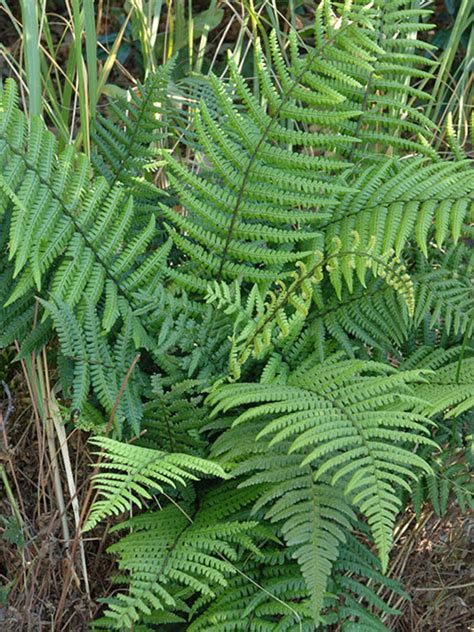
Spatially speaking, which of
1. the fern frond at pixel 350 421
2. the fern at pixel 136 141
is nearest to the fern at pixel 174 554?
the fern frond at pixel 350 421

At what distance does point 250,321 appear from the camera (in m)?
1.61

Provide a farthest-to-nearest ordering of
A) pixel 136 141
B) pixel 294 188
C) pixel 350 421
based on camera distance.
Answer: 1. pixel 136 141
2. pixel 294 188
3. pixel 350 421

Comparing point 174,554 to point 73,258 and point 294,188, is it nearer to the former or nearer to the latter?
point 73,258

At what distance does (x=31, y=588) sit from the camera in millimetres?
1616

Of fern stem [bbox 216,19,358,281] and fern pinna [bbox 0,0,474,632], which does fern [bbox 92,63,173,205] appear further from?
fern stem [bbox 216,19,358,281]

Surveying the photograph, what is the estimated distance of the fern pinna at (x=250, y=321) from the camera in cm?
147

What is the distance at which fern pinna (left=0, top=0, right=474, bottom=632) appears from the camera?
4.84ft

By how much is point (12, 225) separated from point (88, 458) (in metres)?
0.52

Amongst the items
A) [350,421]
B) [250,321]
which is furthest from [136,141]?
[350,421]

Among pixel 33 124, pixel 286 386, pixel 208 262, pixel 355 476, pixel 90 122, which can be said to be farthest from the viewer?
pixel 90 122

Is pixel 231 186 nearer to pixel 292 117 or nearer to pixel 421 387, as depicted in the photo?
pixel 292 117

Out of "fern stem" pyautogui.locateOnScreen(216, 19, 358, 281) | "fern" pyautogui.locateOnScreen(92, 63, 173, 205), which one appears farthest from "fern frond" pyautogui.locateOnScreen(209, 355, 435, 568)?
"fern" pyautogui.locateOnScreen(92, 63, 173, 205)

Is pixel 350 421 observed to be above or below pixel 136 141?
below

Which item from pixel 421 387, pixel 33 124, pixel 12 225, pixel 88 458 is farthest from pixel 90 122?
pixel 421 387
